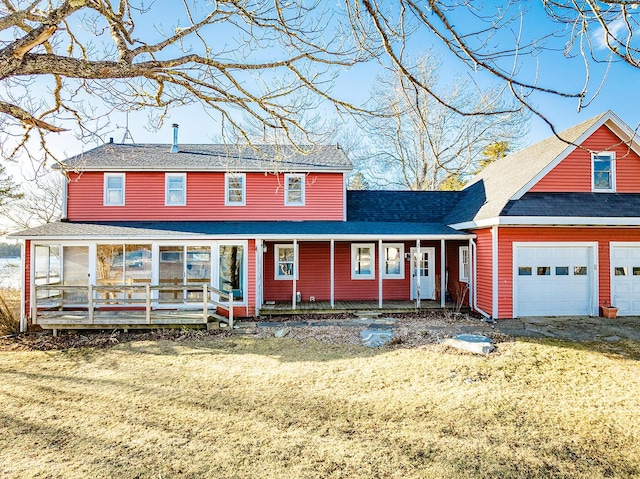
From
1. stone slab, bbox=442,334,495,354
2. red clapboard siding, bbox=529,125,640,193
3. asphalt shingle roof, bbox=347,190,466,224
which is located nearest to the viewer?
stone slab, bbox=442,334,495,354

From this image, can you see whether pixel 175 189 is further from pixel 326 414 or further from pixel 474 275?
pixel 474 275

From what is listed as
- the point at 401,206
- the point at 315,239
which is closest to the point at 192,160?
the point at 315,239

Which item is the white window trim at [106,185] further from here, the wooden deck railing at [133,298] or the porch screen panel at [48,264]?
the wooden deck railing at [133,298]

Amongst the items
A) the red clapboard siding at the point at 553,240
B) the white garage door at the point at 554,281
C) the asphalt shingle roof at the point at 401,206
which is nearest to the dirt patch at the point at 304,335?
the red clapboard siding at the point at 553,240

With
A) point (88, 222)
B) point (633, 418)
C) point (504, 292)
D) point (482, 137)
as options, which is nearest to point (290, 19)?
point (633, 418)

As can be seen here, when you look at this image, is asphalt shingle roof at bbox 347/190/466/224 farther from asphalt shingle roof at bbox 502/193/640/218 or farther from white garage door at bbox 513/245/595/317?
white garage door at bbox 513/245/595/317

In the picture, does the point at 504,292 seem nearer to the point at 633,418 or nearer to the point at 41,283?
the point at 633,418

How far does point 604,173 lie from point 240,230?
476 inches

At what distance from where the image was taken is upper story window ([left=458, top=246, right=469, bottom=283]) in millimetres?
13180

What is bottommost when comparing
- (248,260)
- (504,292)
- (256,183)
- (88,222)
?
(504,292)

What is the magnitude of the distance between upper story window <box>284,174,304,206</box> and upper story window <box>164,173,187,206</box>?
148 inches

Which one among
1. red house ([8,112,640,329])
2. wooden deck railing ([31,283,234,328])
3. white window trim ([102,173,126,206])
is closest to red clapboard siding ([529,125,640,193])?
red house ([8,112,640,329])

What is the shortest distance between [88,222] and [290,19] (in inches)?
443

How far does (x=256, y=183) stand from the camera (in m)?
13.6
